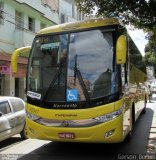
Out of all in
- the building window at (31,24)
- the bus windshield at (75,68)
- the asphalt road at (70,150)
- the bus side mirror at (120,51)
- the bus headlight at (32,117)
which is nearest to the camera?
the bus side mirror at (120,51)

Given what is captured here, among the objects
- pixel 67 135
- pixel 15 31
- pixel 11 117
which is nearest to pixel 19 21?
pixel 15 31

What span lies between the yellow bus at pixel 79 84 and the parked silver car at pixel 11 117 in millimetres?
1681

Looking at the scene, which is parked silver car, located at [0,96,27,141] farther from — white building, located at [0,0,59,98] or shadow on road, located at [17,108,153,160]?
white building, located at [0,0,59,98]

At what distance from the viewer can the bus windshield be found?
351 inches

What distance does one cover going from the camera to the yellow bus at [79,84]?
868 centimetres

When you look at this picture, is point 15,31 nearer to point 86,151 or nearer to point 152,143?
point 152,143

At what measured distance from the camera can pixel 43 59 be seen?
9.52 m

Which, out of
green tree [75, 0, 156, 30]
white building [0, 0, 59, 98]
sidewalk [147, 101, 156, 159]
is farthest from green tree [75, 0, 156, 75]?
white building [0, 0, 59, 98]

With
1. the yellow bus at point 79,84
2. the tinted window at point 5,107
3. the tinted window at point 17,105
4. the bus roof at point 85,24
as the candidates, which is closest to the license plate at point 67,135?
the yellow bus at point 79,84

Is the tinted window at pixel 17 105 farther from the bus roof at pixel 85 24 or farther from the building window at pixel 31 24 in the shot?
the building window at pixel 31 24

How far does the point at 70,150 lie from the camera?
1020cm

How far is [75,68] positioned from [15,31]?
15.6m

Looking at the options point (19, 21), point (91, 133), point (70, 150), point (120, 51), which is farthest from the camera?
point (19, 21)

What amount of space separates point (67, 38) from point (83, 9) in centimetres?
270
